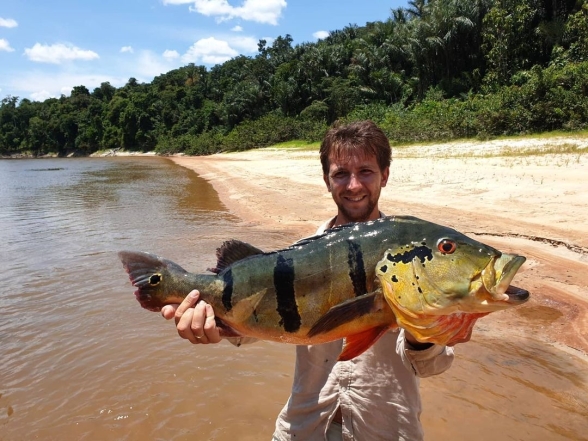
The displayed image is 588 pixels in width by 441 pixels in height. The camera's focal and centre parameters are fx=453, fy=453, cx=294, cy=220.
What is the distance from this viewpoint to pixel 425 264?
1.88m

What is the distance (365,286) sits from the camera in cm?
194

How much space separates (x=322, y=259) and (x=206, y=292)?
0.65 m

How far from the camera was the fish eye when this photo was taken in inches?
74.0

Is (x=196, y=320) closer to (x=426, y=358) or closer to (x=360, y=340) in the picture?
(x=360, y=340)

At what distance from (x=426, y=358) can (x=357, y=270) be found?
611 millimetres

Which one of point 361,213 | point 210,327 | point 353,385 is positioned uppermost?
point 361,213

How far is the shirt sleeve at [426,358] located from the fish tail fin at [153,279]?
1173mm

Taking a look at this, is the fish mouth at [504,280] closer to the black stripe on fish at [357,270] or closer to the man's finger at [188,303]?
the black stripe on fish at [357,270]

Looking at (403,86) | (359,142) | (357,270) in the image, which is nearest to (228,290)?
(357,270)

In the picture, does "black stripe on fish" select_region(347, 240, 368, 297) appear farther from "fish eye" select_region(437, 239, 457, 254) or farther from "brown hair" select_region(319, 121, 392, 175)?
"brown hair" select_region(319, 121, 392, 175)

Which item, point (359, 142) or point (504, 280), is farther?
point (359, 142)

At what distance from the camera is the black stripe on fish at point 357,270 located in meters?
1.94

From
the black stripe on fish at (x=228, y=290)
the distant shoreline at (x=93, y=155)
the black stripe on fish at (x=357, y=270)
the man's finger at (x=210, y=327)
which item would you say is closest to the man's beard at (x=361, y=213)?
the black stripe on fish at (x=357, y=270)

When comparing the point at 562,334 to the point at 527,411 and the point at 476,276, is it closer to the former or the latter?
the point at 527,411
